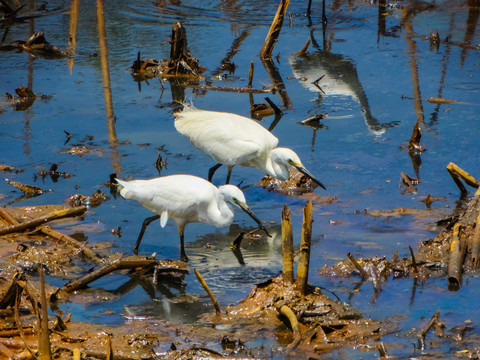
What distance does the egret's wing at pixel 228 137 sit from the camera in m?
7.44

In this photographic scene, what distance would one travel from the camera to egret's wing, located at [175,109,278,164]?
744 cm

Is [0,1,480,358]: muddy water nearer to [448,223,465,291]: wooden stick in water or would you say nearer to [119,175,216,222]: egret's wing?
[448,223,465,291]: wooden stick in water

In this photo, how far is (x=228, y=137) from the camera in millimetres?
7523

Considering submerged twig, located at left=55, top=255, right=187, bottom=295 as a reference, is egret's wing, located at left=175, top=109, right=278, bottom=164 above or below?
above

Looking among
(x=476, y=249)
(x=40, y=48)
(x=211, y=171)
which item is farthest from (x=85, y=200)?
(x=40, y=48)

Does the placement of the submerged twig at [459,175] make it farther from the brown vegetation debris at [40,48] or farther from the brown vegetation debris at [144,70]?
the brown vegetation debris at [40,48]

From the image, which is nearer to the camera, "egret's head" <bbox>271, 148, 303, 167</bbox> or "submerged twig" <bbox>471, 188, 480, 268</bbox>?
"submerged twig" <bbox>471, 188, 480, 268</bbox>

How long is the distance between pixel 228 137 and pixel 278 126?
1.96 metres

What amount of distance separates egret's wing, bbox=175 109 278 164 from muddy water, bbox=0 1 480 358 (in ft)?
1.50

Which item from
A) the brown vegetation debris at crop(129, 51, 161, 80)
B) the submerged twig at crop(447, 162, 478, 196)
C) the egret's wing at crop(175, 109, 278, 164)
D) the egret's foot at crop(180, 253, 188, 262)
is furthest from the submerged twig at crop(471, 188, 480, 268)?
the brown vegetation debris at crop(129, 51, 161, 80)

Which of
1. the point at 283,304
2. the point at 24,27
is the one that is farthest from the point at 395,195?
the point at 24,27

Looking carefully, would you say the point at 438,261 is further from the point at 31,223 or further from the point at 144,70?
the point at 144,70

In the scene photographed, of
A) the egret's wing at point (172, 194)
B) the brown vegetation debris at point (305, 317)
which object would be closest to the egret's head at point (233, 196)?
the egret's wing at point (172, 194)

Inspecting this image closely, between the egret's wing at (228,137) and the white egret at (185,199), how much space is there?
52.3 inches
